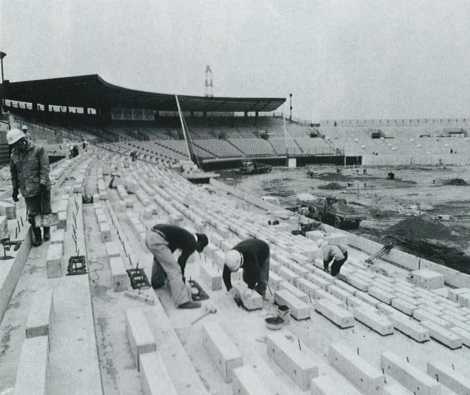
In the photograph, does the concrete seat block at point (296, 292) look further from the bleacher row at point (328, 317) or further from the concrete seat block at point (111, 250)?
the concrete seat block at point (111, 250)

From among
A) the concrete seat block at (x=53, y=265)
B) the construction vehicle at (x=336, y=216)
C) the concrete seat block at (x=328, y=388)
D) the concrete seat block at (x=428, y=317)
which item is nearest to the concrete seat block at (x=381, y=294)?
the concrete seat block at (x=428, y=317)

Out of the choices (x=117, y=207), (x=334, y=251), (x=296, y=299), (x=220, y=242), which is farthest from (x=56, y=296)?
(x=117, y=207)

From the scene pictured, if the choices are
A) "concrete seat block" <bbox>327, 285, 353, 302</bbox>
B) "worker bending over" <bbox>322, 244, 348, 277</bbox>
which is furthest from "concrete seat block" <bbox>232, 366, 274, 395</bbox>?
"worker bending over" <bbox>322, 244, 348, 277</bbox>

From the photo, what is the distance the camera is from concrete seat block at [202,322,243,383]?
372 cm

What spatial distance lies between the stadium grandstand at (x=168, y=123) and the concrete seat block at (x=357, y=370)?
1048 inches

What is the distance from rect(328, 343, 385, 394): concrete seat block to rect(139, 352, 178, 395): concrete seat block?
1.66 m

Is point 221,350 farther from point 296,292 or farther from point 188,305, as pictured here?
point 296,292

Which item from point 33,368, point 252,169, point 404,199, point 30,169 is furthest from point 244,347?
point 252,169

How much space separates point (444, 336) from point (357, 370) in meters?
2.09

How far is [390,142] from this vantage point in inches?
2028

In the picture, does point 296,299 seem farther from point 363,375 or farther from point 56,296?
point 56,296

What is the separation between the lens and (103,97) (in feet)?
121

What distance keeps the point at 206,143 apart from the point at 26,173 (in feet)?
124

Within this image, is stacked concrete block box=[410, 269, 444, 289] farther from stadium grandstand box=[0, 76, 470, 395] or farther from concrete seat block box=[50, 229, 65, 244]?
concrete seat block box=[50, 229, 65, 244]
